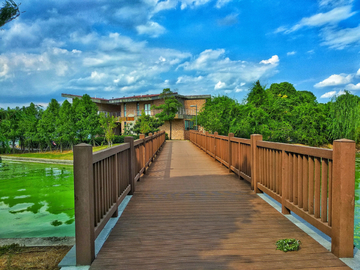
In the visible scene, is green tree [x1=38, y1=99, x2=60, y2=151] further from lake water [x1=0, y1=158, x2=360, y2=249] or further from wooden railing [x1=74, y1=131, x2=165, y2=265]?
wooden railing [x1=74, y1=131, x2=165, y2=265]

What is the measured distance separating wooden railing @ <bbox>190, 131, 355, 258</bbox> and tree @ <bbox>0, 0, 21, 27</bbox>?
201 inches

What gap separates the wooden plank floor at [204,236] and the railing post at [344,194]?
0.18m

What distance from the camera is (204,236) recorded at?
10.2ft

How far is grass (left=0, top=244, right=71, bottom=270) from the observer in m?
2.59

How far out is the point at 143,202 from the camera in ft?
15.2

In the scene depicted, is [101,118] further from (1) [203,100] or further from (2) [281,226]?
(2) [281,226]

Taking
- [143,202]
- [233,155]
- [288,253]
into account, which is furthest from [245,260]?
[233,155]

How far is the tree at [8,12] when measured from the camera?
4.45m

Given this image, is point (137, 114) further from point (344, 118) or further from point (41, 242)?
point (41, 242)

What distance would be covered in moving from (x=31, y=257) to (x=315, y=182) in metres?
3.31

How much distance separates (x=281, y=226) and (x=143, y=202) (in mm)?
2393

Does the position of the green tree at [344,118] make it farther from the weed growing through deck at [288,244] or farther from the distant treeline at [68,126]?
the weed growing through deck at [288,244]

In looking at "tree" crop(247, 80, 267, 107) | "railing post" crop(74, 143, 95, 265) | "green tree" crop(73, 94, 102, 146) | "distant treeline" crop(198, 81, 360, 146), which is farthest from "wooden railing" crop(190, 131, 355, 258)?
"green tree" crop(73, 94, 102, 146)

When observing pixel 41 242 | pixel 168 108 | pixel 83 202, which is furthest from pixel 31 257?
pixel 168 108
